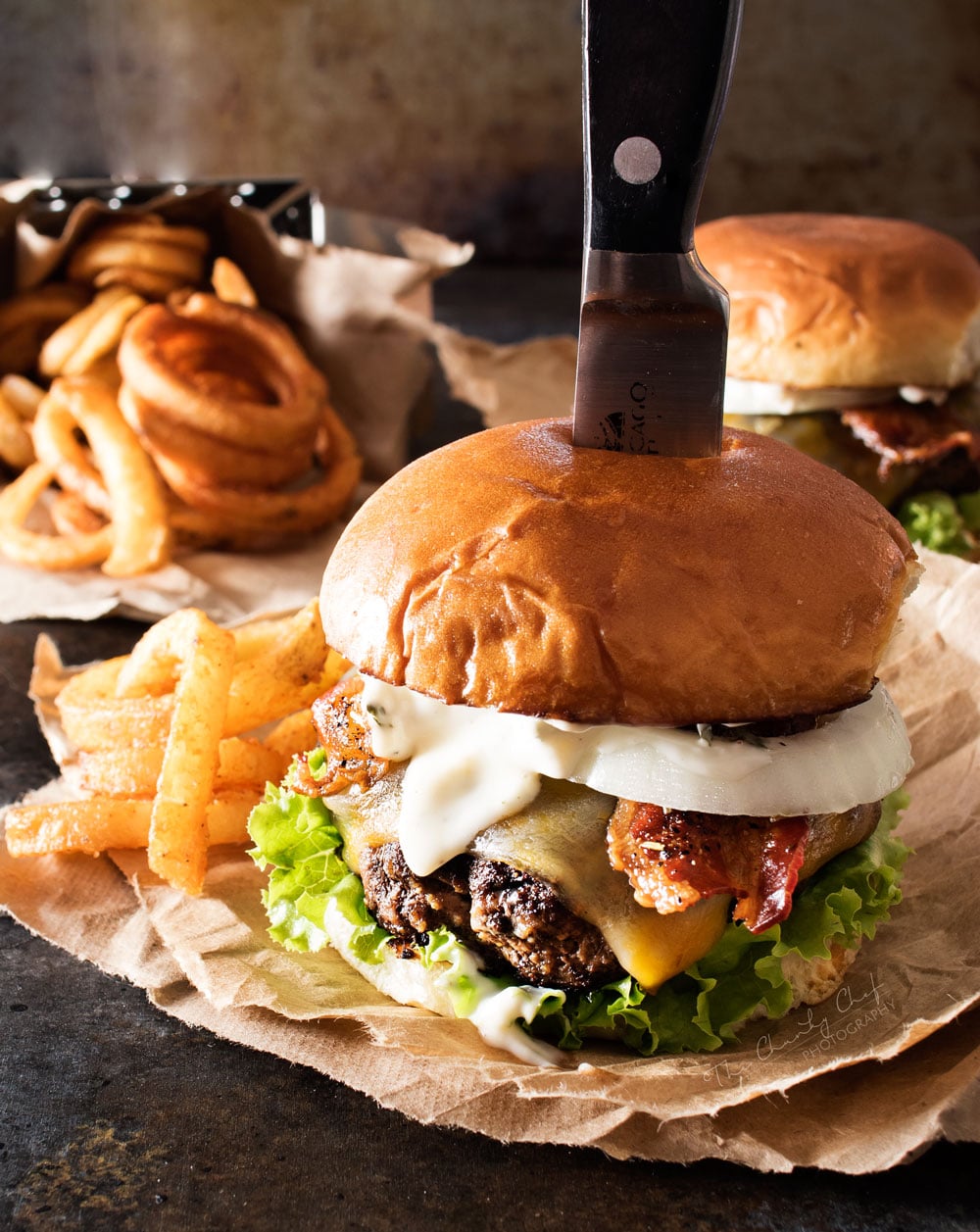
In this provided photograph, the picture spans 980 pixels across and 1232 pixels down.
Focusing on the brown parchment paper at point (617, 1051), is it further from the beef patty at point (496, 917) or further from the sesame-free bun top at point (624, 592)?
the sesame-free bun top at point (624, 592)

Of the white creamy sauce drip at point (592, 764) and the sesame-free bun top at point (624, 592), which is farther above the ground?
the sesame-free bun top at point (624, 592)

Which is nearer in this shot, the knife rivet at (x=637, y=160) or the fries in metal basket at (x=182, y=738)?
the knife rivet at (x=637, y=160)

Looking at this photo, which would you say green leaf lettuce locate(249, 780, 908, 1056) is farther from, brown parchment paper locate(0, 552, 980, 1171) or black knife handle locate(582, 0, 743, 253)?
black knife handle locate(582, 0, 743, 253)

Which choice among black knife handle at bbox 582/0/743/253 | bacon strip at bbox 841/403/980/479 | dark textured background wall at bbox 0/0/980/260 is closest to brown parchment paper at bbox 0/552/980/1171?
black knife handle at bbox 582/0/743/253

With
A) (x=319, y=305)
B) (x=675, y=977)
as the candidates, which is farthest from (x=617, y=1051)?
(x=319, y=305)

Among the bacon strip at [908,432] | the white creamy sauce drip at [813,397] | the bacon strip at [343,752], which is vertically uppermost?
the bacon strip at [343,752]

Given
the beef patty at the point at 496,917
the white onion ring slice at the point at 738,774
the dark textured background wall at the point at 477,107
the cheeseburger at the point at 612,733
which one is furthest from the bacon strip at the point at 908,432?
the dark textured background wall at the point at 477,107

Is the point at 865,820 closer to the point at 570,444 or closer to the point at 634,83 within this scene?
the point at 570,444

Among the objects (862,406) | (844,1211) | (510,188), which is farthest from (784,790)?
(510,188)
